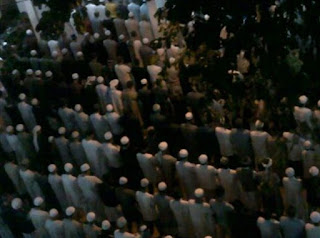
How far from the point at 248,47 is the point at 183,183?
103 centimetres

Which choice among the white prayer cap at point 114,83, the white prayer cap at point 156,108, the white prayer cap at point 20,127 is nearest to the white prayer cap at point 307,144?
the white prayer cap at point 156,108

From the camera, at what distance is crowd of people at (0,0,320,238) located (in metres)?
2.23

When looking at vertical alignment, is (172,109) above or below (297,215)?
above

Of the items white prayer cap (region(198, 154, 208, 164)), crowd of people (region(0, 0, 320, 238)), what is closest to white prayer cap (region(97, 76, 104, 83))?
crowd of people (region(0, 0, 320, 238))

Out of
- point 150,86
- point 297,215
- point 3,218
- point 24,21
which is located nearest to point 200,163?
point 297,215

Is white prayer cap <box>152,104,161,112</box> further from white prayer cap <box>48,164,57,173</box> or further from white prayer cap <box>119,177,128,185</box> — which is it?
white prayer cap <box>48,164,57,173</box>

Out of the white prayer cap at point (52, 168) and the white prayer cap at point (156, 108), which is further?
the white prayer cap at point (156, 108)

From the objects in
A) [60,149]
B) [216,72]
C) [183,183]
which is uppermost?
[216,72]

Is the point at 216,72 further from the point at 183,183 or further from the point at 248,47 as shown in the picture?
the point at 183,183

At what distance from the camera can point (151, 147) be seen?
265 centimetres

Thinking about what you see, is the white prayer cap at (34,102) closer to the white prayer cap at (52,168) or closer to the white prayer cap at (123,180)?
the white prayer cap at (52,168)

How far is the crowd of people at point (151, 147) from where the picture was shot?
2.23 m

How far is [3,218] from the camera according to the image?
277 cm

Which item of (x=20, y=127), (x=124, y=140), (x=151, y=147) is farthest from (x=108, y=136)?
(x=20, y=127)
